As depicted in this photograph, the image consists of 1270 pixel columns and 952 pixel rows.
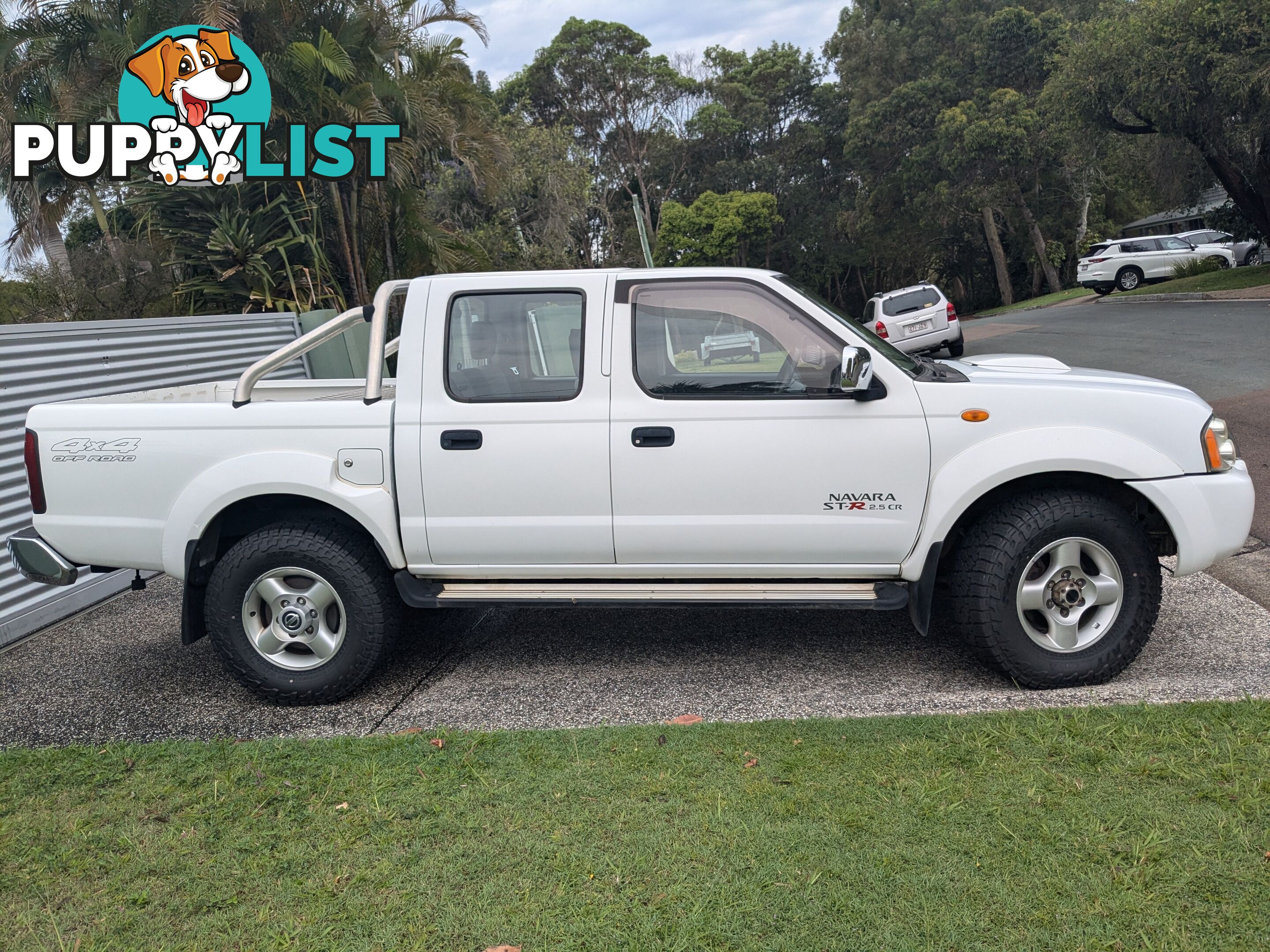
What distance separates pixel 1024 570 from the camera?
439 cm

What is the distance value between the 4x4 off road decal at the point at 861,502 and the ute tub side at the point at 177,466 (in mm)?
1980

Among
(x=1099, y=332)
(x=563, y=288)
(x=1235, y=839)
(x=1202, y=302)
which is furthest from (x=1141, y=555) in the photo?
(x=1202, y=302)

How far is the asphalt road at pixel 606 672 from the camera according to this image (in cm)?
455

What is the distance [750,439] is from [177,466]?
8.65 ft

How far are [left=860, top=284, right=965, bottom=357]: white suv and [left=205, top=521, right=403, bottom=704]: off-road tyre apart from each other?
1688 cm

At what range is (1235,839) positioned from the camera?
10.4 ft

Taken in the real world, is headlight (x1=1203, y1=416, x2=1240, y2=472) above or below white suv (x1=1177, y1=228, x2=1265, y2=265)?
below

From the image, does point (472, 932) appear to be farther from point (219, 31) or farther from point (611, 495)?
point (219, 31)

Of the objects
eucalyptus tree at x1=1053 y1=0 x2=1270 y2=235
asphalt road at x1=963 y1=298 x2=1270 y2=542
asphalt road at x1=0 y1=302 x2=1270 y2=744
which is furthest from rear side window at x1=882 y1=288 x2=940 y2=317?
asphalt road at x1=0 y1=302 x2=1270 y2=744

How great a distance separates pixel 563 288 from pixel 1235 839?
10.9ft

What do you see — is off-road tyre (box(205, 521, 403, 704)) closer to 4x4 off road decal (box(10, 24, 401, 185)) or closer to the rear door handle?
the rear door handle

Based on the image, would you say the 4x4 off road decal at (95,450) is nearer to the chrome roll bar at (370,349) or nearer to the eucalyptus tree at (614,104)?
the chrome roll bar at (370,349)

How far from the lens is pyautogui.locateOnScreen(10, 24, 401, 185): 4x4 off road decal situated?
13.2 meters

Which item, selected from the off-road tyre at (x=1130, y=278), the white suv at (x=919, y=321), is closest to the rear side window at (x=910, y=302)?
the white suv at (x=919, y=321)
